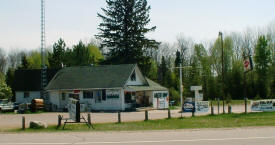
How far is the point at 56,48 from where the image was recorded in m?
87.9

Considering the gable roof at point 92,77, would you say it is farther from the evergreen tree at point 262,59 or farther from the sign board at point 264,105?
the evergreen tree at point 262,59

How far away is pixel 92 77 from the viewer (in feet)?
169

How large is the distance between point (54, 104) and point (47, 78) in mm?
6321

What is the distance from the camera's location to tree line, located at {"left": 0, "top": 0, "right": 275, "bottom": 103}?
221 ft

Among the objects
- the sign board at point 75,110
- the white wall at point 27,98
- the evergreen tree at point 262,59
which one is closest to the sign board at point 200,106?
the sign board at point 75,110

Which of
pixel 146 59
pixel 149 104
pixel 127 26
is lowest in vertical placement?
pixel 149 104

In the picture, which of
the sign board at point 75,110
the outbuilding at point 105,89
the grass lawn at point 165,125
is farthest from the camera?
the outbuilding at point 105,89

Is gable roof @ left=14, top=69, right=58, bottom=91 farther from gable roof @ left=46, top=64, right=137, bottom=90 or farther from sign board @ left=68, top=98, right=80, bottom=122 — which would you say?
sign board @ left=68, top=98, right=80, bottom=122

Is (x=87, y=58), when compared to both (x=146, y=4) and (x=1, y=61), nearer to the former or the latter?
(x=146, y=4)

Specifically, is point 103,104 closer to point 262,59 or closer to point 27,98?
point 27,98

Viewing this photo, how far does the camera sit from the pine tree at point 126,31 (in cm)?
6712

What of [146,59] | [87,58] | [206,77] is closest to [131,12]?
[146,59]

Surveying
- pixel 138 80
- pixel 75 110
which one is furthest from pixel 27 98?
pixel 75 110

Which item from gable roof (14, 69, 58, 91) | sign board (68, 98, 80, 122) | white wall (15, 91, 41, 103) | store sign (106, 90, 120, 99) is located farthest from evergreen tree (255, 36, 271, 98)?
sign board (68, 98, 80, 122)
